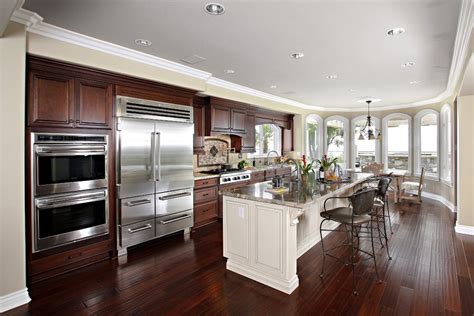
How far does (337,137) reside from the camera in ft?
28.5

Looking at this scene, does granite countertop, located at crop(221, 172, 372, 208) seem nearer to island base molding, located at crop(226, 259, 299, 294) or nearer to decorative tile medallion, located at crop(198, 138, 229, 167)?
island base molding, located at crop(226, 259, 299, 294)

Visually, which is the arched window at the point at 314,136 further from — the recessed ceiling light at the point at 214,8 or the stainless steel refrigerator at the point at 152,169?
the recessed ceiling light at the point at 214,8

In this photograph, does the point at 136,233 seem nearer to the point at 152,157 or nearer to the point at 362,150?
the point at 152,157

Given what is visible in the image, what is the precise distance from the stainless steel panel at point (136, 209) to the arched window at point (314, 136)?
19.0 ft

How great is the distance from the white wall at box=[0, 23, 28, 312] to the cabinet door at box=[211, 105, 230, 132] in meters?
3.03

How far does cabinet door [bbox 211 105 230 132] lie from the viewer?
16.5 feet

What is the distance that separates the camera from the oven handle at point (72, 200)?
2.77m

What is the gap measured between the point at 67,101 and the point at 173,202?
193cm

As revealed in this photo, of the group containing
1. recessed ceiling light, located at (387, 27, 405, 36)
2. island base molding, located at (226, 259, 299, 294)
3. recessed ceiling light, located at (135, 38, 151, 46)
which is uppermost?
recessed ceiling light, located at (135, 38, 151, 46)

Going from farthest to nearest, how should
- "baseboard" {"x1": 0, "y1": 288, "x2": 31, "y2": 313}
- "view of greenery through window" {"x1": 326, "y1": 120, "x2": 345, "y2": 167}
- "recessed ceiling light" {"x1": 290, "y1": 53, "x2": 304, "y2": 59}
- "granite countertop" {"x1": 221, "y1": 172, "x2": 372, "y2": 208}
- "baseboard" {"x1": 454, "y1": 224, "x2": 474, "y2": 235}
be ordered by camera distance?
1. "view of greenery through window" {"x1": 326, "y1": 120, "x2": 345, "y2": 167}
2. "baseboard" {"x1": 454, "y1": 224, "x2": 474, "y2": 235}
3. "recessed ceiling light" {"x1": 290, "y1": 53, "x2": 304, "y2": 59}
4. "granite countertop" {"x1": 221, "y1": 172, "x2": 372, "y2": 208}
5. "baseboard" {"x1": 0, "y1": 288, "x2": 31, "y2": 313}

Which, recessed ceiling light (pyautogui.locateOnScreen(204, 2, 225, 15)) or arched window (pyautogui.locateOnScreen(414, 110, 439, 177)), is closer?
recessed ceiling light (pyautogui.locateOnScreen(204, 2, 225, 15))

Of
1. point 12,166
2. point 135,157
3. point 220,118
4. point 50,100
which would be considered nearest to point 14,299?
point 12,166

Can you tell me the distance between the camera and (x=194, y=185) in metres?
4.39

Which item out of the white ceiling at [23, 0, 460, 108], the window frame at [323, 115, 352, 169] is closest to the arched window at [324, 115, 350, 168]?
the window frame at [323, 115, 352, 169]
